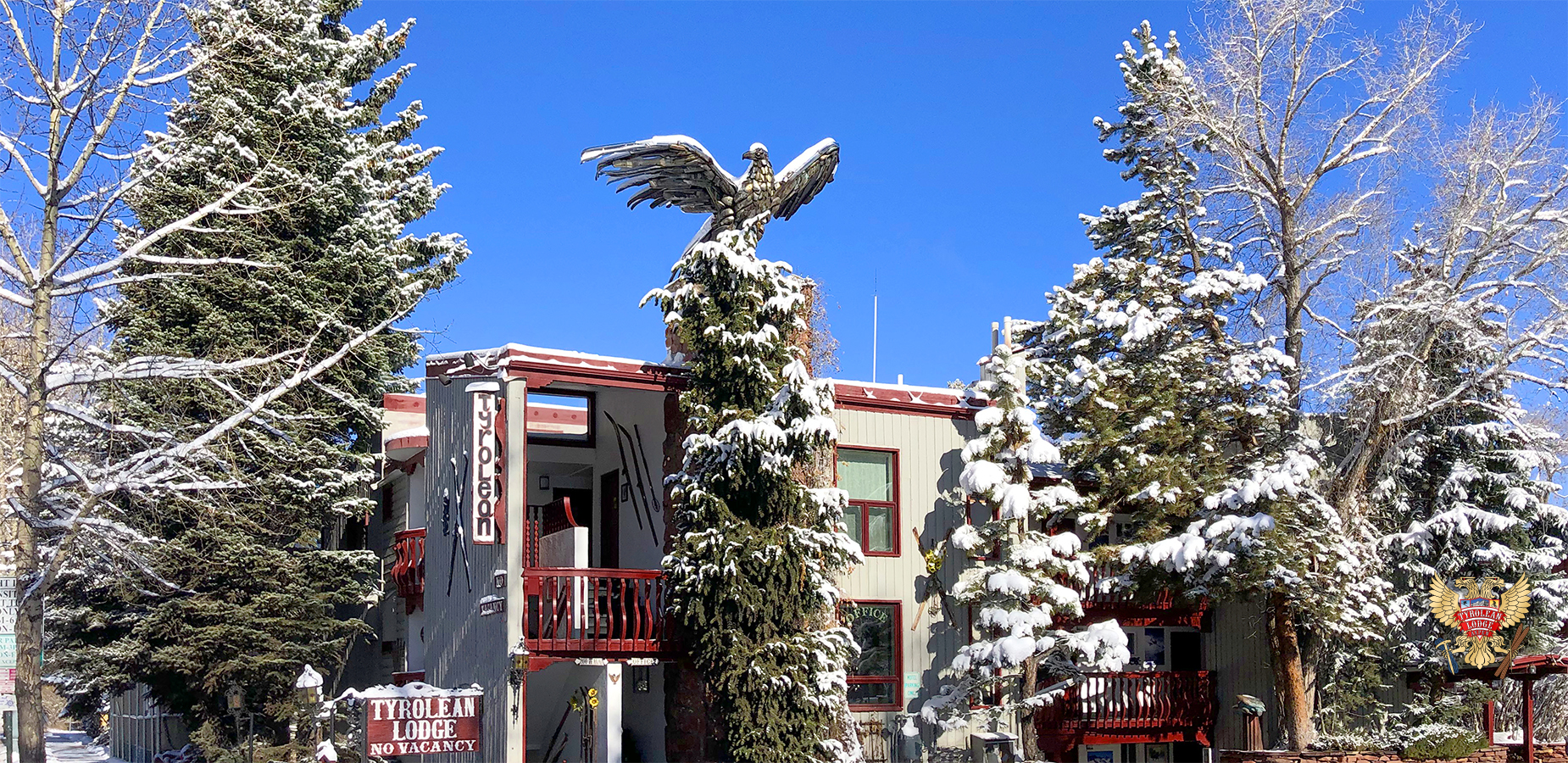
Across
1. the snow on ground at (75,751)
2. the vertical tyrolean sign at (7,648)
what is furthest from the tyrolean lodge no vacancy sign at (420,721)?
the snow on ground at (75,751)

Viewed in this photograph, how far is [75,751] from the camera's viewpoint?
4003cm

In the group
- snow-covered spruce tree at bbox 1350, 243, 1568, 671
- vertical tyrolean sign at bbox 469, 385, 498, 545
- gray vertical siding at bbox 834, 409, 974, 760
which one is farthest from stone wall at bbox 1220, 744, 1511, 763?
vertical tyrolean sign at bbox 469, 385, 498, 545

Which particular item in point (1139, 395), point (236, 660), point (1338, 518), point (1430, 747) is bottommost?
point (1430, 747)

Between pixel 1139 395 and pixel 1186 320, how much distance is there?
6.88 ft

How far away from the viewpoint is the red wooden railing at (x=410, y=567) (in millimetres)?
23188

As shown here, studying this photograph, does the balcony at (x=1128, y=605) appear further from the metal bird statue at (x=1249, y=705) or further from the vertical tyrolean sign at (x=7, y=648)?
the vertical tyrolean sign at (x=7, y=648)

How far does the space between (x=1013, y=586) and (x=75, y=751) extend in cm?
3031

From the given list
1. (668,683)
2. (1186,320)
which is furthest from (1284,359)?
(668,683)

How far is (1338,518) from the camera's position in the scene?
2272 cm

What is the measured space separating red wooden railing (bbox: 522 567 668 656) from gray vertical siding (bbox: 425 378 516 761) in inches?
14.6

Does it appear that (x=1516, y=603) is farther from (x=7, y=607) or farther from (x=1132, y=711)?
(x=7, y=607)

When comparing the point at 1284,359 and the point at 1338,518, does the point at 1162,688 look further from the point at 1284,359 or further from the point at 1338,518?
the point at 1284,359

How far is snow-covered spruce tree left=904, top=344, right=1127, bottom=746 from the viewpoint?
68.0 feet

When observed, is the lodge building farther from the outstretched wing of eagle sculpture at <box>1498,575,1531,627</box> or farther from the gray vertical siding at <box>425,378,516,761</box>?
the outstretched wing of eagle sculpture at <box>1498,575,1531,627</box>
